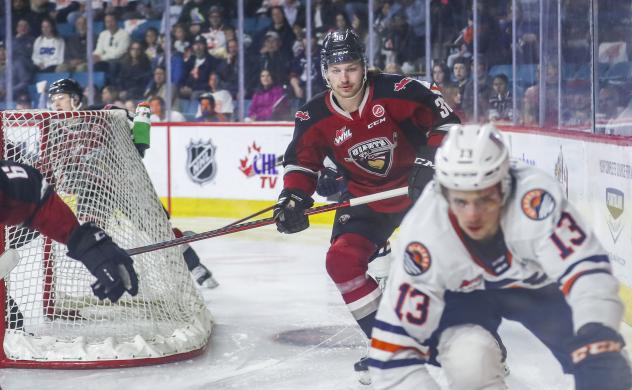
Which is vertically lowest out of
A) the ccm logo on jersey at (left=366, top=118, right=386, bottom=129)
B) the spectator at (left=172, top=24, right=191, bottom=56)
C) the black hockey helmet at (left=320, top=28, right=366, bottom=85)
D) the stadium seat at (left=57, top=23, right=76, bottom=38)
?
the ccm logo on jersey at (left=366, top=118, right=386, bottom=129)

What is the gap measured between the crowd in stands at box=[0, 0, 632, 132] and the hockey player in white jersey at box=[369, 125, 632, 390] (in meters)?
3.90

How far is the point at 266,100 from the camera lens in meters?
7.89

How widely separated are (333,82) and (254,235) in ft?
12.8

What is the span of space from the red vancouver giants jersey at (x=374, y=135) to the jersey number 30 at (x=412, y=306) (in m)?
1.43

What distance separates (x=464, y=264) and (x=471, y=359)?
207 millimetres

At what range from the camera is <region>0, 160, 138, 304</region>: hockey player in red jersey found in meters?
2.48

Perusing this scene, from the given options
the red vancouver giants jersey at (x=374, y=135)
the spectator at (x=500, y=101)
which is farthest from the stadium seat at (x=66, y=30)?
the red vancouver giants jersey at (x=374, y=135)

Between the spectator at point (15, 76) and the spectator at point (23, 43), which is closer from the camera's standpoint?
the spectator at point (15, 76)

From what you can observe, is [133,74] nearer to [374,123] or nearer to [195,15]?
[195,15]

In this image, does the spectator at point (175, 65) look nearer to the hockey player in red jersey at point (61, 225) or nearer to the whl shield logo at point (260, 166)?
the whl shield logo at point (260, 166)

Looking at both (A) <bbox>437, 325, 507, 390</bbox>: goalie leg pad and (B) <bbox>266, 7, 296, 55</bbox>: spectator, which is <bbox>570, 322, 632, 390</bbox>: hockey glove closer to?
(A) <bbox>437, 325, 507, 390</bbox>: goalie leg pad

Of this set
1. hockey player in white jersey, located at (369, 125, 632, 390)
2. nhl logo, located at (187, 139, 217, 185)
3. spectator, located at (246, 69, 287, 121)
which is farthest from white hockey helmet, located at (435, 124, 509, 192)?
nhl logo, located at (187, 139, 217, 185)

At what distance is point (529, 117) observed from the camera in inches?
240

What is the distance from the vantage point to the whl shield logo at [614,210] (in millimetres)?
4105
